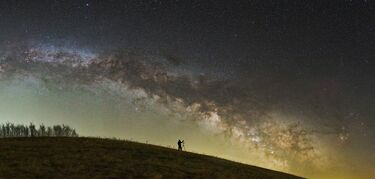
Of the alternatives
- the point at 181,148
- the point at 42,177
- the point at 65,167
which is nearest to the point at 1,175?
the point at 42,177

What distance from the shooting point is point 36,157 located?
4116cm

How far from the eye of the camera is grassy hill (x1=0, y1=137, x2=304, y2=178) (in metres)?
36.8

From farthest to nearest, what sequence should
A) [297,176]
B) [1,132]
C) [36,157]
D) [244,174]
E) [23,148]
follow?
[1,132] < [297,176] < [244,174] < [23,148] < [36,157]

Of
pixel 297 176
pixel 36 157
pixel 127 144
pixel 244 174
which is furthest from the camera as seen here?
pixel 297 176

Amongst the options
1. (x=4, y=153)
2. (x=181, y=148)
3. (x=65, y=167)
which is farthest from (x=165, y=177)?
(x=181, y=148)

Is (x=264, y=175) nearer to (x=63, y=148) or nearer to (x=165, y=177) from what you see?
(x=165, y=177)

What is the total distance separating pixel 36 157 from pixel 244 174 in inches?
810

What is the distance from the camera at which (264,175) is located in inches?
2060

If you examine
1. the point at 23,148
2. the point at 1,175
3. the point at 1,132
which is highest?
the point at 1,132

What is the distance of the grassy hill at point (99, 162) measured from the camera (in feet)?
121

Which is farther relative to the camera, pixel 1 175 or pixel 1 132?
pixel 1 132

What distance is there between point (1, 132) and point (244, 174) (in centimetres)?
7023

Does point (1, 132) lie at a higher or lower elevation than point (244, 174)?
higher

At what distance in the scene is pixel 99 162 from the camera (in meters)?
42.0
